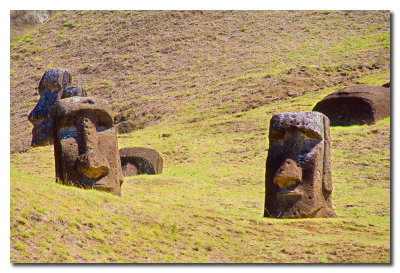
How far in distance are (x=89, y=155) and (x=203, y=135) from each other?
44.7 ft

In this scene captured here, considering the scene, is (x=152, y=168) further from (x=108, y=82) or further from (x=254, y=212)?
(x=108, y=82)

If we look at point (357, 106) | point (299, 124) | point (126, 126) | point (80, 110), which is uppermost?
point (357, 106)

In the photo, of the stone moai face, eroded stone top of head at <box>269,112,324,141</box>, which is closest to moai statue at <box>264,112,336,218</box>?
eroded stone top of head at <box>269,112,324,141</box>

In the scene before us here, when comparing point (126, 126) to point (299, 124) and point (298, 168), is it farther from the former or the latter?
point (298, 168)

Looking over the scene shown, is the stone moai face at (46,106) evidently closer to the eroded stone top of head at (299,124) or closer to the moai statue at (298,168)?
the eroded stone top of head at (299,124)

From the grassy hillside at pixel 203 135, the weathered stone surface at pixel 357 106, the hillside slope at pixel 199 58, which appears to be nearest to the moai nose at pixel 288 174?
the grassy hillside at pixel 203 135

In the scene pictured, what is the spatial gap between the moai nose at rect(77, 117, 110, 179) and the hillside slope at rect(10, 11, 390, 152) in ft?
53.5

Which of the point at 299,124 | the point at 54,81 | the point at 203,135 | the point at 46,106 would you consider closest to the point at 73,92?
the point at 46,106

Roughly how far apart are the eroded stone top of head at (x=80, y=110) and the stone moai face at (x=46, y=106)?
1289cm

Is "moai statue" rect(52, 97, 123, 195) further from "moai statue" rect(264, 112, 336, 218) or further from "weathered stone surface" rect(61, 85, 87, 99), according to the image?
"weathered stone surface" rect(61, 85, 87, 99)

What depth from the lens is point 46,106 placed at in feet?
93.6

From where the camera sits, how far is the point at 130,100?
36.4 meters

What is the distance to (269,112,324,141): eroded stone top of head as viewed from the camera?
13922mm

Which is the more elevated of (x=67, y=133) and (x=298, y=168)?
(x=67, y=133)
